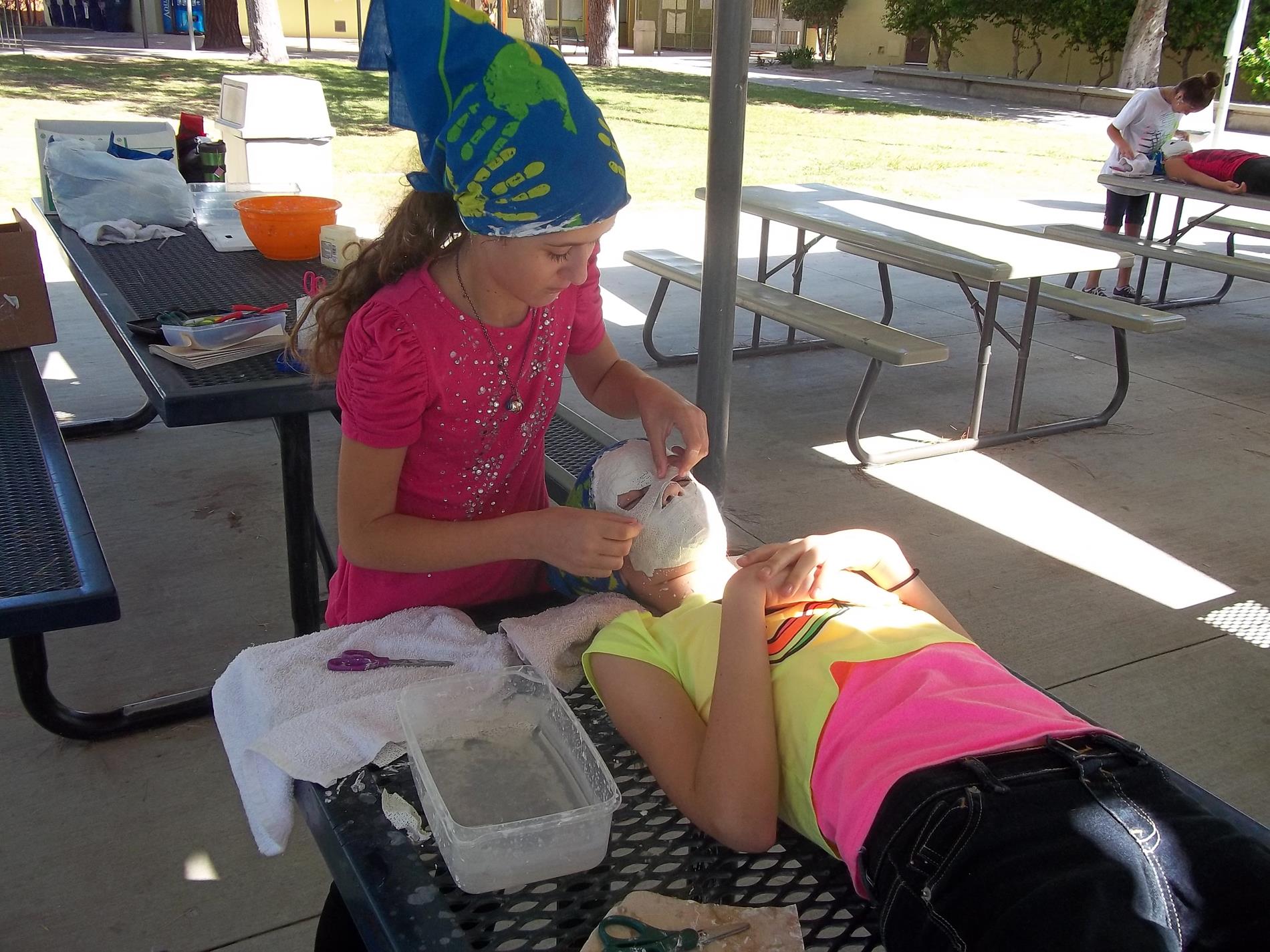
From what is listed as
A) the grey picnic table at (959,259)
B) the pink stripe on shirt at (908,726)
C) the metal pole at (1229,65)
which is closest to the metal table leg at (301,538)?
the pink stripe on shirt at (908,726)

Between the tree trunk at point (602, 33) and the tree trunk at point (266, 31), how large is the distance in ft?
22.2

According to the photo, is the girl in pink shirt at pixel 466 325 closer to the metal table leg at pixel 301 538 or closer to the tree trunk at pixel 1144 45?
the metal table leg at pixel 301 538

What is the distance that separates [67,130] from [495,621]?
3.53m

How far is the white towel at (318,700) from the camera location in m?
1.51

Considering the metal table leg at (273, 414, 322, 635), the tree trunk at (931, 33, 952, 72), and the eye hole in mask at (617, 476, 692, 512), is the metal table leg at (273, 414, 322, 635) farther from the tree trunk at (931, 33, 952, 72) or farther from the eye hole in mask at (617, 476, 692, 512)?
the tree trunk at (931, 33, 952, 72)

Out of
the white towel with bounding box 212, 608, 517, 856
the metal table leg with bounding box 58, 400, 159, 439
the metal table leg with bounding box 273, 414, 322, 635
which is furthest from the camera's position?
the metal table leg with bounding box 58, 400, 159, 439

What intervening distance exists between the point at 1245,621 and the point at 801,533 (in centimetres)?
147

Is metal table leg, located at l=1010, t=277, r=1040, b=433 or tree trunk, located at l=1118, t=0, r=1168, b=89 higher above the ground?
tree trunk, located at l=1118, t=0, r=1168, b=89

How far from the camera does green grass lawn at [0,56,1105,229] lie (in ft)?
36.5

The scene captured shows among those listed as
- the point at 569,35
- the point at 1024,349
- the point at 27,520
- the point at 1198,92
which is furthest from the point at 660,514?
the point at 569,35

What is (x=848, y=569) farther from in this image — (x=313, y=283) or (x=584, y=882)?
(x=313, y=283)

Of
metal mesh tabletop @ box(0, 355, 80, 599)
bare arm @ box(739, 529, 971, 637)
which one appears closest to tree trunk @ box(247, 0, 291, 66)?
metal mesh tabletop @ box(0, 355, 80, 599)

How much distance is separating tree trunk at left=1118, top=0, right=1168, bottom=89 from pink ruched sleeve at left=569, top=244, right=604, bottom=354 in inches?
810

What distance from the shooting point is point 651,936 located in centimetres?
123
